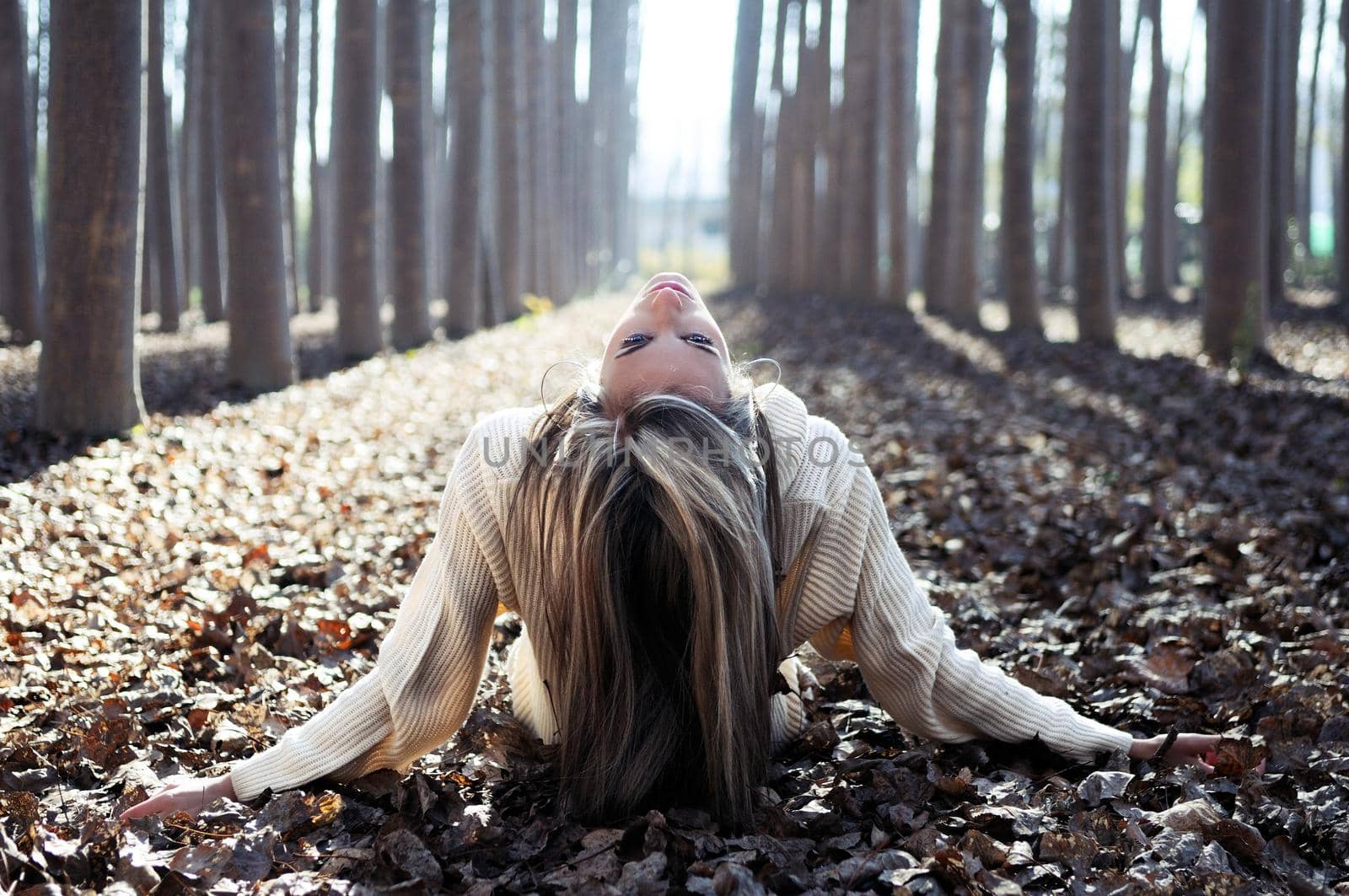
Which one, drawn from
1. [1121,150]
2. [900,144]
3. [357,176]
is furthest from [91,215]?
[1121,150]

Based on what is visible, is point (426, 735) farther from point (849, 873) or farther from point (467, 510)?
point (849, 873)

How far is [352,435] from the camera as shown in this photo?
8.29 meters

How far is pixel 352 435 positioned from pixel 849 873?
669 cm

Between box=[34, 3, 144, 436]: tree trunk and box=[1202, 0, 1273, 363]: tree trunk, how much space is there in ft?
28.5

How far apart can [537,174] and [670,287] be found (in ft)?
85.2

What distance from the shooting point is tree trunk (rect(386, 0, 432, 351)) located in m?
14.1

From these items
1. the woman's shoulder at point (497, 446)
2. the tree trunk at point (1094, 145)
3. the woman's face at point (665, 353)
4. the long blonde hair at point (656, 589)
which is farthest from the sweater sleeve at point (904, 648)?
the tree trunk at point (1094, 145)

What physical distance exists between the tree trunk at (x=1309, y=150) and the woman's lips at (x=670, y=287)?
2388 centimetres

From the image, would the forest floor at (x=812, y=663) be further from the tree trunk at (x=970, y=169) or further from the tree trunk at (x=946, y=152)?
the tree trunk at (x=946, y=152)

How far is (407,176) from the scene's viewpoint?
14.4 metres

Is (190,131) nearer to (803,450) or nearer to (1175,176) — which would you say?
(1175,176)

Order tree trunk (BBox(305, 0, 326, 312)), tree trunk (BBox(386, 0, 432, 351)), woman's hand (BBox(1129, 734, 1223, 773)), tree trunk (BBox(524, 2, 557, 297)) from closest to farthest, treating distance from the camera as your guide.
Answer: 1. woman's hand (BBox(1129, 734, 1223, 773))
2. tree trunk (BBox(386, 0, 432, 351))
3. tree trunk (BBox(305, 0, 326, 312))
4. tree trunk (BBox(524, 2, 557, 297))

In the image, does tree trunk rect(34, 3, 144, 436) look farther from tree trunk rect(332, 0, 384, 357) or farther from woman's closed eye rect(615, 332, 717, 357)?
woman's closed eye rect(615, 332, 717, 357)

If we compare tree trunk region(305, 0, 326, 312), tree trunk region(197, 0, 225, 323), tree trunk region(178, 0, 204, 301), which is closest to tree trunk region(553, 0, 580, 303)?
tree trunk region(305, 0, 326, 312)
